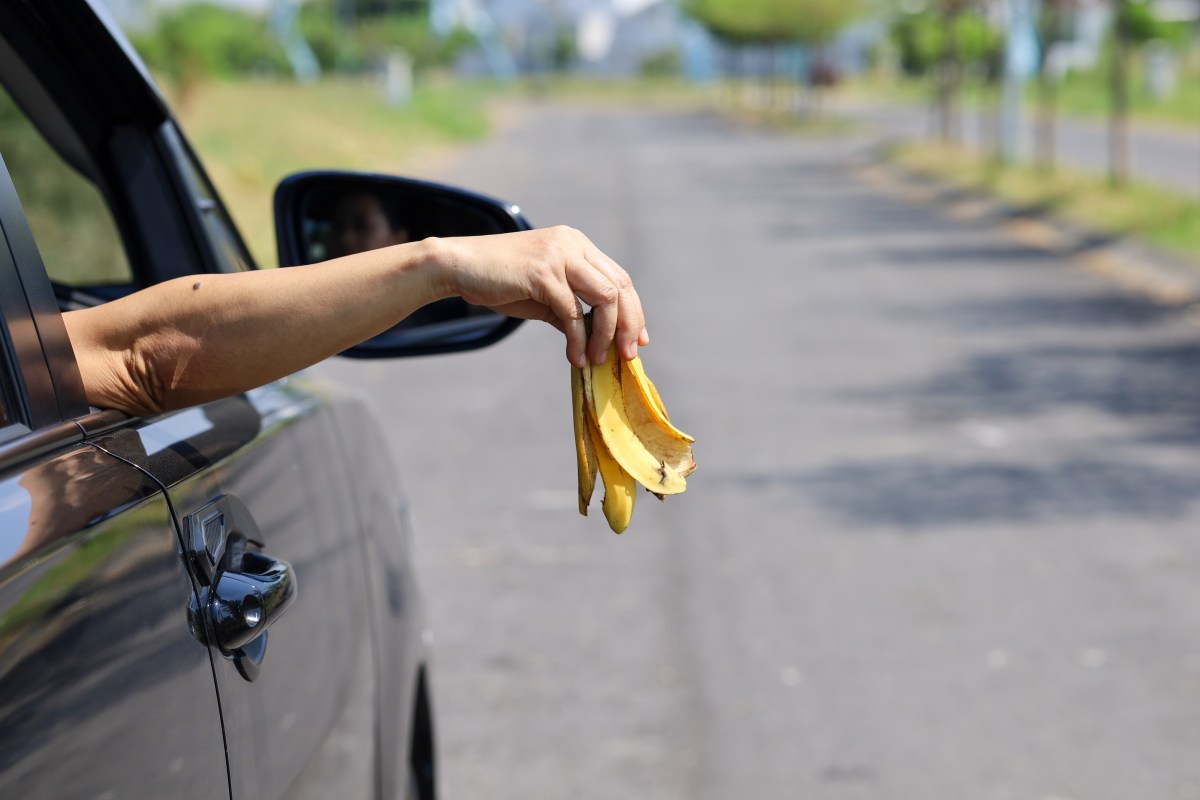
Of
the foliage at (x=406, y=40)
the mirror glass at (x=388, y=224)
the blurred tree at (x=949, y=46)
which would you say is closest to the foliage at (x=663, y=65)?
the foliage at (x=406, y=40)

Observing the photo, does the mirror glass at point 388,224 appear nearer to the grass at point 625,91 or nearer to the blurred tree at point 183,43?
the blurred tree at point 183,43

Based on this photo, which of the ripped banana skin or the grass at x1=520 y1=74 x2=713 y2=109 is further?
the grass at x1=520 y1=74 x2=713 y2=109

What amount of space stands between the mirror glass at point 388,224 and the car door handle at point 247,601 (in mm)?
807

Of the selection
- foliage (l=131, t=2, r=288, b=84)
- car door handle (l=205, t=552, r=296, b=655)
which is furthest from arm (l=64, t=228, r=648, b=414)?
foliage (l=131, t=2, r=288, b=84)

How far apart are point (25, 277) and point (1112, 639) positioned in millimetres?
4193

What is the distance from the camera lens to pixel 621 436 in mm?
1848

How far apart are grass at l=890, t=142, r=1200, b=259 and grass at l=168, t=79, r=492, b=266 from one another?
7685 mm

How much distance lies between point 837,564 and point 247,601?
4353 mm

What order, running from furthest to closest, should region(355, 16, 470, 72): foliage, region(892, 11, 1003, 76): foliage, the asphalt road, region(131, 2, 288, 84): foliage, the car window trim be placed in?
region(355, 16, 470, 72): foliage
region(892, 11, 1003, 76): foliage
region(131, 2, 288, 84): foliage
the asphalt road
the car window trim

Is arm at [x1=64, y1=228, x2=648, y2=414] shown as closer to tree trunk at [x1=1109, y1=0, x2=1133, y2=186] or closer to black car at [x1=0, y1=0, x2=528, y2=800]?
black car at [x1=0, y1=0, x2=528, y2=800]

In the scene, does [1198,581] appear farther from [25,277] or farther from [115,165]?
[25,277]

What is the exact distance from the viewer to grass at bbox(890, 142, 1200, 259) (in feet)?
50.8

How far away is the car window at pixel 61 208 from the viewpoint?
12000mm

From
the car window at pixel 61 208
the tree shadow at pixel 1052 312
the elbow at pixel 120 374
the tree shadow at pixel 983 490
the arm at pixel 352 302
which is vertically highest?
the arm at pixel 352 302
